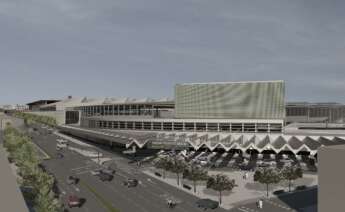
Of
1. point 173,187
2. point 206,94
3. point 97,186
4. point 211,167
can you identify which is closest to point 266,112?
point 206,94

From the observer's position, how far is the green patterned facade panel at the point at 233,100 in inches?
4085

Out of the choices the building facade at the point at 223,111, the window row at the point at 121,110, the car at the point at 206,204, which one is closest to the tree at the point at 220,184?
the car at the point at 206,204

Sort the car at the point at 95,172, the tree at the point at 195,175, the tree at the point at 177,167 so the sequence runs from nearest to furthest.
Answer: the tree at the point at 195,175
the tree at the point at 177,167
the car at the point at 95,172

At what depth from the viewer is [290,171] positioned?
215ft

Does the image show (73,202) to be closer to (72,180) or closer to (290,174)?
(72,180)

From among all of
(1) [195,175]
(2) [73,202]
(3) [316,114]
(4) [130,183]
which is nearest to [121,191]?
(4) [130,183]

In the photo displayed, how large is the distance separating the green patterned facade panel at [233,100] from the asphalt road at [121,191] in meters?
31.9

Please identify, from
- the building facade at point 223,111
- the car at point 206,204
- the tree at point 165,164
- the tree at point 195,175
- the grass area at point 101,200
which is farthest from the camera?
the building facade at point 223,111

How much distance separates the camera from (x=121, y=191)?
6391 cm

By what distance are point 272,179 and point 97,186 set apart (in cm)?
3251

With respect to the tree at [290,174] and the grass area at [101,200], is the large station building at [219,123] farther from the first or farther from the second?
the grass area at [101,200]

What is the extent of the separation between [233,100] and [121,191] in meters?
55.3

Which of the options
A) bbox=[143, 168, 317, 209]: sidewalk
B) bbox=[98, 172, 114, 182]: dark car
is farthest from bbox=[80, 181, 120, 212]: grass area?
bbox=[143, 168, 317, 209]: sidewalk

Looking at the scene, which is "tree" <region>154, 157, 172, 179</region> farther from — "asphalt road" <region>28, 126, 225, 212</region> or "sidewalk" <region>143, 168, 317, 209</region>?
"asphalt road" <region>28, 126, 225, 212</region>
